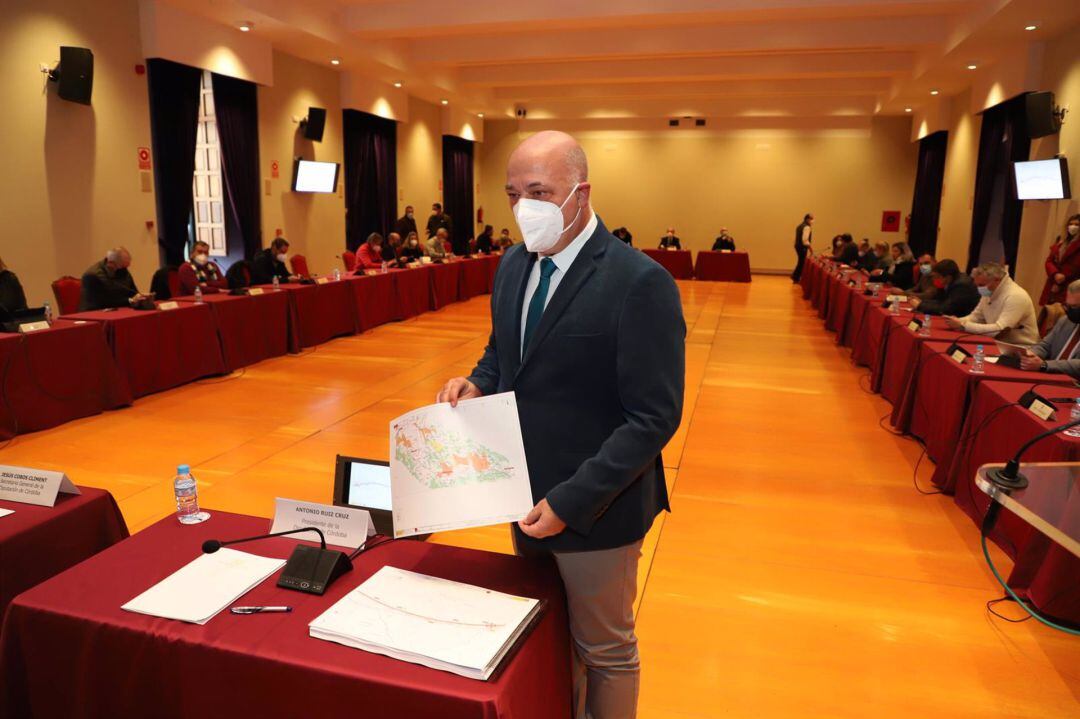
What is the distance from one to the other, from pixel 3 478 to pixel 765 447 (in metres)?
3.87

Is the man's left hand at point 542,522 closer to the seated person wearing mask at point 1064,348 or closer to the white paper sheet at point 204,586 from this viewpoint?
the white paper sheet at point 204,586

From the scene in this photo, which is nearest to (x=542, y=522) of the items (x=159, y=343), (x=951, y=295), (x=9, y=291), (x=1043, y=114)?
(x=159, y=343)

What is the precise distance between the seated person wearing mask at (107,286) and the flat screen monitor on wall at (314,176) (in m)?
4.87

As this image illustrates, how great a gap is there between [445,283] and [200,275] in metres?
3.84

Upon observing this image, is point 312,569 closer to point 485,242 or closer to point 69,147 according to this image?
point 69,147

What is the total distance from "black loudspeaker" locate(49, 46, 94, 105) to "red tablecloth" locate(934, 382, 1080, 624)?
7.93 meters

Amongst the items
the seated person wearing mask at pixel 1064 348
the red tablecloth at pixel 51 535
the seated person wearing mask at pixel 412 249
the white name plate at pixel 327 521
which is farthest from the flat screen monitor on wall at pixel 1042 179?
the red tablecloth at pixel 51 535

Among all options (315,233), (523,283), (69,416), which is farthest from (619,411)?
(315,233)

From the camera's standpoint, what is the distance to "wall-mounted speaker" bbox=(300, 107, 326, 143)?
10531 mm

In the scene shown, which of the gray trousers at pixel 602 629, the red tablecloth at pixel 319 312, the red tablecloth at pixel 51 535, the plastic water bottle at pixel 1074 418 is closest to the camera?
the gray trousers at pixel 602 629

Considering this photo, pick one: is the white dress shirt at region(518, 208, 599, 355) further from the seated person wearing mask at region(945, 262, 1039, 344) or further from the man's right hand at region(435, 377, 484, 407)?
the seated person wearing mask at region(945, 262, 1039, 344)

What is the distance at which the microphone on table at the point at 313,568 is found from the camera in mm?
1329

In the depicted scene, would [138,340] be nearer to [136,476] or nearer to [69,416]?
[69,416]

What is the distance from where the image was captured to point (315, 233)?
11172mm
